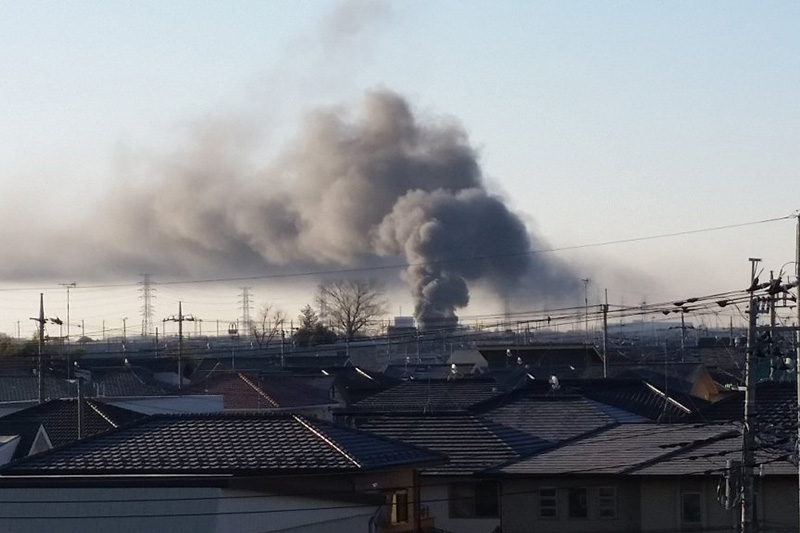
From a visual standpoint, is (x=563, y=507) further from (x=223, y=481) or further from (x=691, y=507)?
(x=223, y=481)

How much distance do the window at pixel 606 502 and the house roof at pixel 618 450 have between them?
400mm

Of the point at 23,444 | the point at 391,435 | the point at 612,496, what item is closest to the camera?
the point at 612,496

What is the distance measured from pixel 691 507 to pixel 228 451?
25.2 ft

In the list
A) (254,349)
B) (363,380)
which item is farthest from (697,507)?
(254,349)

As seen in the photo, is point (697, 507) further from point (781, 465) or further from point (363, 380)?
point (363, 380)

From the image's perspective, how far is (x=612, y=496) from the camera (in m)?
21.5

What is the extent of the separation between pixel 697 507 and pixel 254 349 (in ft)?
199

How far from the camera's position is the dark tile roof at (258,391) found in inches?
1629

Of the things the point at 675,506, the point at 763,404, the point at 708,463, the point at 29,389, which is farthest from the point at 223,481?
the point at 29,389

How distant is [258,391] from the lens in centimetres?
4200

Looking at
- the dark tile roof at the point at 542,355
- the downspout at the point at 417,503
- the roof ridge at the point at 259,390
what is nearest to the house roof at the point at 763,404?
the downspout at the point at 417,503

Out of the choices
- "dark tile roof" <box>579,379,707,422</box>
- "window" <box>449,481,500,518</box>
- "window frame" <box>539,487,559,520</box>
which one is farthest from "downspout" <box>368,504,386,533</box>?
"dark tile roof" <box>579,379,707,422</box>

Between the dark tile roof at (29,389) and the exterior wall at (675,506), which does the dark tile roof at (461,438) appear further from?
the dark tile roof at (29,389)

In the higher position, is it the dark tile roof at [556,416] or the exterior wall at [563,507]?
the dark tile roof at [556,416]
